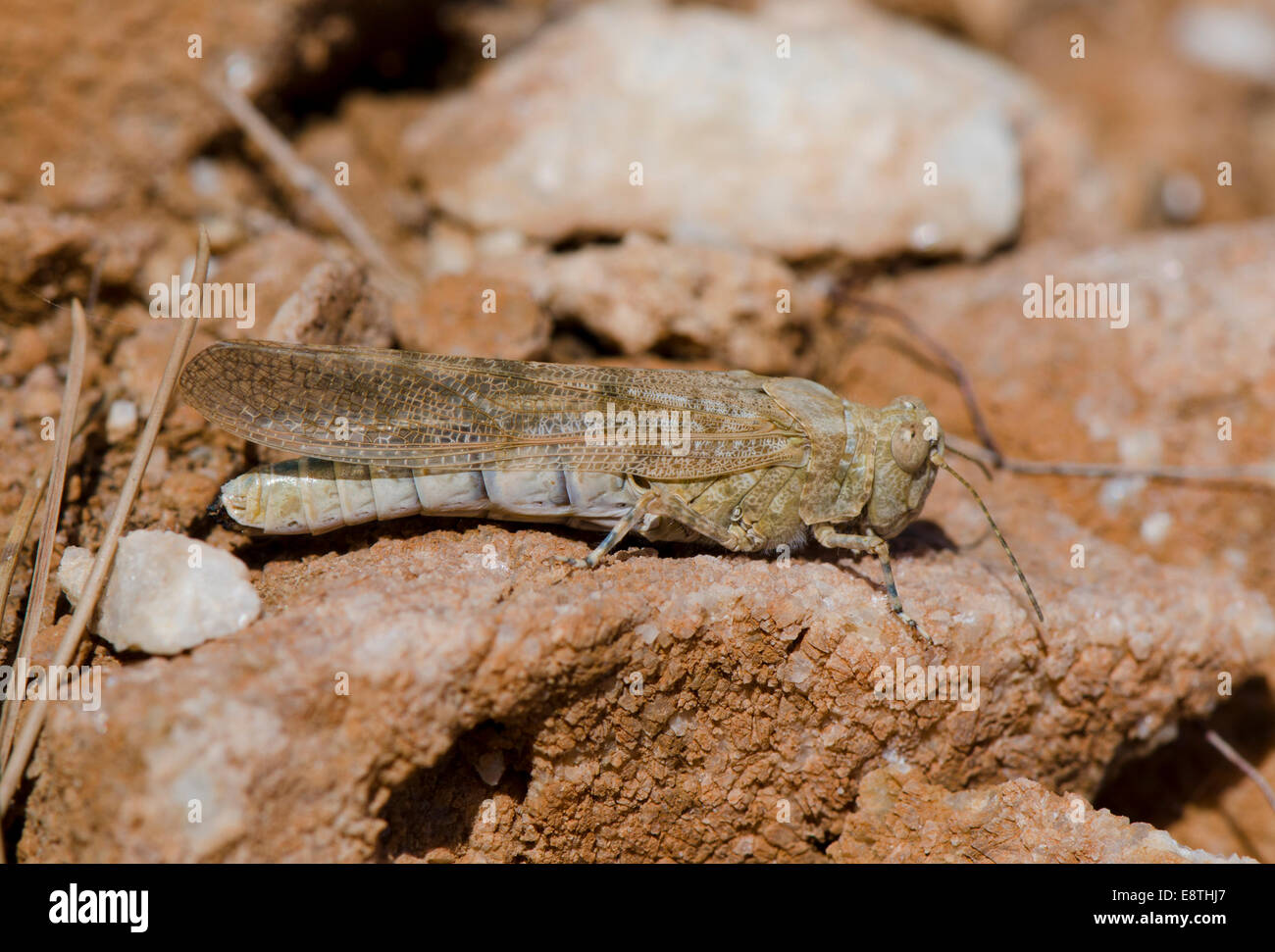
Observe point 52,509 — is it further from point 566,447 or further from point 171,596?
point 566,447

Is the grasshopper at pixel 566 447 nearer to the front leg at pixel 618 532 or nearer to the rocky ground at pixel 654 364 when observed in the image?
the front leg at pixel 618 532

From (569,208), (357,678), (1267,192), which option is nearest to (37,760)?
(357,678)

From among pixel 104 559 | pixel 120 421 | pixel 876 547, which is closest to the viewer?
pixel 104 559

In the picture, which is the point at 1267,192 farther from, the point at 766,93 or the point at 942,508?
the point at 942,508

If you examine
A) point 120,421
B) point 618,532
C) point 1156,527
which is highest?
point 120,421

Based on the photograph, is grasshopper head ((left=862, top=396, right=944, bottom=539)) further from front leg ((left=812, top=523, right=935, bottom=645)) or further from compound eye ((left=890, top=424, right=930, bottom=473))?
front leg ((left=812, top=523, right=935, bottom=645))

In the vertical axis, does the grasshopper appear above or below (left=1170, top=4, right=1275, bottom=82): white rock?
below

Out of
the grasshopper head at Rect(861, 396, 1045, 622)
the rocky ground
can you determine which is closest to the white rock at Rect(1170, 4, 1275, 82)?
the rocky ground

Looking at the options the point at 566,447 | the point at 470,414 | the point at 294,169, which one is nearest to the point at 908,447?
the point at 566,447
